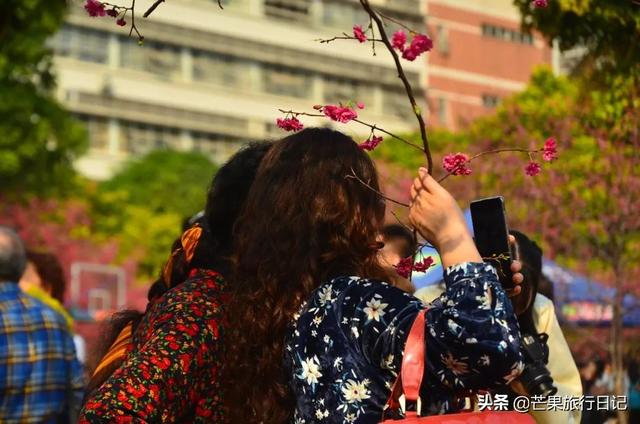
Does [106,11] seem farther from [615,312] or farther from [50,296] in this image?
[615,312]

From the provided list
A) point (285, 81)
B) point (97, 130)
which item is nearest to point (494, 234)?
point (97, 130)

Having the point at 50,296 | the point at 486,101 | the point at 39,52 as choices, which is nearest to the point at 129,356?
the point at 50,296

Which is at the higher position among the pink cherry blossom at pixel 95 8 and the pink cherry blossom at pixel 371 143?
the pink cherry blossom at pixel 95 8

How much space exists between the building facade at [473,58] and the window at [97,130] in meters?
16.7

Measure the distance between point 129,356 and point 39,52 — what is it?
2352 centimetres

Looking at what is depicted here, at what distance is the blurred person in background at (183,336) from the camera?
2896mm

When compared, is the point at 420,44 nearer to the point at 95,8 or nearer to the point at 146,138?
the point at 95,8

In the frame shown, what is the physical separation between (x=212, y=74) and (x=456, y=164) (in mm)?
50856

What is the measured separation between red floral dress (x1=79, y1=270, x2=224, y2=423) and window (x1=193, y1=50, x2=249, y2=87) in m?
50.1

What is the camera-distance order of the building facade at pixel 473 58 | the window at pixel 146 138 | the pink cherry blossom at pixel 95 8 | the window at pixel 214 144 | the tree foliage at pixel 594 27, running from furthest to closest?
the building facade at pixel 473 58 < the window at pixel 214 144 < the window at pixel 146 138 < the tree foliage at pixel 594 27 < the pink cherry blossom at pixel 95 8

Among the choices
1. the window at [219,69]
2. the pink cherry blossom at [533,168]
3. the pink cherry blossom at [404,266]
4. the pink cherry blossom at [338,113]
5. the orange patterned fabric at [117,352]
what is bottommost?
the orange patterned fabric at [117,352]

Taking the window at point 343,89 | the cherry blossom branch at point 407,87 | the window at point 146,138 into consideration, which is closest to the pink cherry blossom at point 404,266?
the cherry blossom branch at point 407,87

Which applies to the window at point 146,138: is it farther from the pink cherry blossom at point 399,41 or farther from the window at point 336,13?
the pink cherry blossom at point 399,41

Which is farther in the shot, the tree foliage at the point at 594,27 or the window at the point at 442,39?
the window at the point at 442,39
